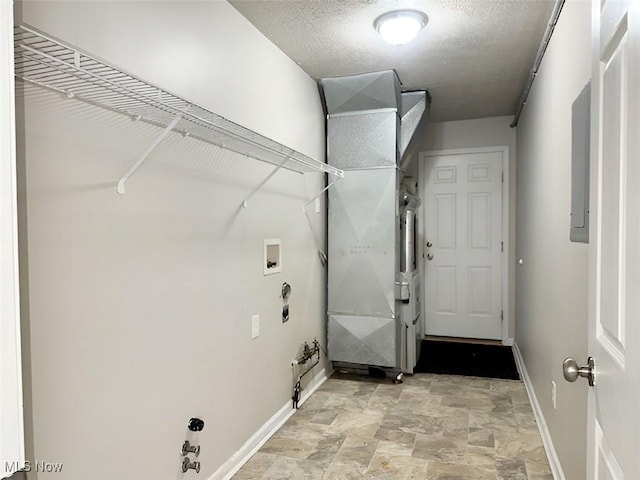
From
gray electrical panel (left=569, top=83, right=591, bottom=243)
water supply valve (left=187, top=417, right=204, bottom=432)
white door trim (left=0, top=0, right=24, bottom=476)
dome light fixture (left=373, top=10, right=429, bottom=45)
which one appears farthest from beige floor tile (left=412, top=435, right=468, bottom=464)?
dome light fixture (left=373, top=10, right=429, bottom=45)

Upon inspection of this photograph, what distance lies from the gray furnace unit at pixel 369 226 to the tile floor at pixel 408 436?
38 cm

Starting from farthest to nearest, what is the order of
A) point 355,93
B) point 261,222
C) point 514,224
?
1. point 514,224
2. point 355,93
3. point 261,222

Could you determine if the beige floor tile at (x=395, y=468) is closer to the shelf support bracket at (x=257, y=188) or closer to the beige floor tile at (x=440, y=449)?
the beige floor tile at (x=440, y=449)

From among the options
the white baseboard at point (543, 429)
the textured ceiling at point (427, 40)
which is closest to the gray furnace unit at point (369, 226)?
the textured ceiling at point (427, 40)

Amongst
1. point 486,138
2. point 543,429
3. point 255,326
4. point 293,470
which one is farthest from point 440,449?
point 486,138

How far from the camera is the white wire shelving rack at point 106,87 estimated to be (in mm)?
1053

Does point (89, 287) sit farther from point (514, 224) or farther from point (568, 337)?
point (514, 224)

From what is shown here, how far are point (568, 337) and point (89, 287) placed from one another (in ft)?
6.30

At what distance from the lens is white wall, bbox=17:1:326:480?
126 centimetres

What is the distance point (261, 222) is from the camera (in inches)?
100

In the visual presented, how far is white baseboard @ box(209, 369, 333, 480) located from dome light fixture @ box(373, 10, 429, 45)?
7.79 feet

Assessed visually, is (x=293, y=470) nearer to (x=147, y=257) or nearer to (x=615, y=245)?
(x=147, y=257)

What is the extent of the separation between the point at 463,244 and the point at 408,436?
9.05 ft

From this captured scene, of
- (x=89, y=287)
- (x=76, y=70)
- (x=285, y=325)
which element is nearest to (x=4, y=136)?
(x=76, y=70)
